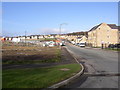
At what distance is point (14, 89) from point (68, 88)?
2.41 meters

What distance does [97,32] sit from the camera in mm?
84688

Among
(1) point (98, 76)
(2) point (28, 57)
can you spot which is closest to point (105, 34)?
(2) point (28, 57)

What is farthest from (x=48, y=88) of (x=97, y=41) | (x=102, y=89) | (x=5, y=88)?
(x=97, y=41)

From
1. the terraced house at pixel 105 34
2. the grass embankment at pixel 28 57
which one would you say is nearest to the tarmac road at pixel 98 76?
the grass embankment at pixel 28 57

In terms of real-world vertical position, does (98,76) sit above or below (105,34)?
below

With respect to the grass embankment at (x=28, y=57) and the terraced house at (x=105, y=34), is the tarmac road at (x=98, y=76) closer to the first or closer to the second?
the grass embankment at (x=28, y=57)

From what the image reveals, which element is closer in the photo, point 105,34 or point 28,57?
point 28,57

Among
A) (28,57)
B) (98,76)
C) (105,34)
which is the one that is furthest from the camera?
(105,34)

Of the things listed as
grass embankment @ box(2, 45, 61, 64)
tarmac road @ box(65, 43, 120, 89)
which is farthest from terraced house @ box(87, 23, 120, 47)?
tarmac road @ box(65, 43, 120, 89)

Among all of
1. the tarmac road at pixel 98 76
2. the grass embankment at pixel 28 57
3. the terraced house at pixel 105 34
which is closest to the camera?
the tarmac road at pixel 98 76

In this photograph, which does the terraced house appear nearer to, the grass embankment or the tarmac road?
the grass embankment

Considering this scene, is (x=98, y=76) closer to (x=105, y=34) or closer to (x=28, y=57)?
(x=28, y=57)

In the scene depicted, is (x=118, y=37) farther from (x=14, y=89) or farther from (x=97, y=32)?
(x=14, y=89)

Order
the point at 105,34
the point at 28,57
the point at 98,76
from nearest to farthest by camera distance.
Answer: the point at 98,76 → the point at 28,57 → the point at 105,34
